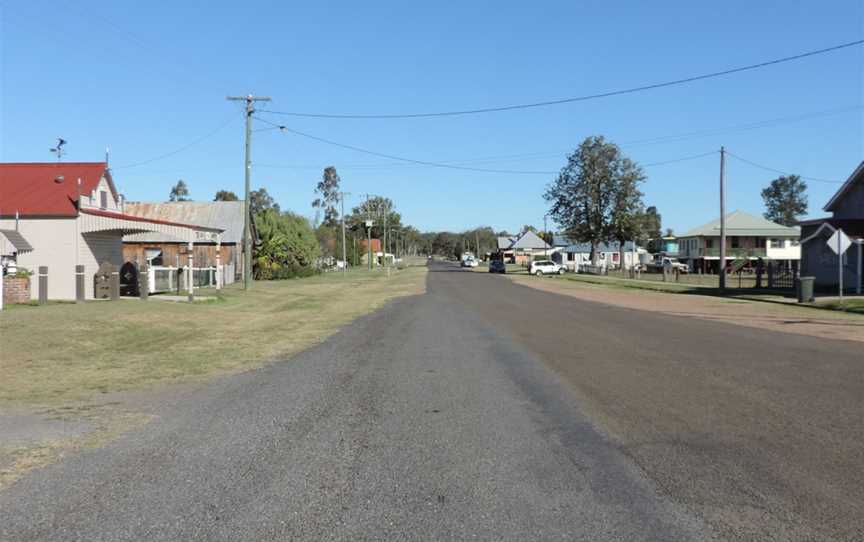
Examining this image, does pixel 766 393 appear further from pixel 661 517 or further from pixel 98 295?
pixel 98 295

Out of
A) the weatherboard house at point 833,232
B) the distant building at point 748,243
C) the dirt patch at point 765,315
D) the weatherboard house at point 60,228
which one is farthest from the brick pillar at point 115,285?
the distant building at point 748,243

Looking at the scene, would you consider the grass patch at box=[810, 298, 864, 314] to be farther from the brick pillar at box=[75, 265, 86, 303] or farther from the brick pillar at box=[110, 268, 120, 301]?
the brick pillar at box=[75, 265, 86, 303]

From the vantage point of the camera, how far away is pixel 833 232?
3884 cm

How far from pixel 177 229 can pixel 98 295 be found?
4320 mm

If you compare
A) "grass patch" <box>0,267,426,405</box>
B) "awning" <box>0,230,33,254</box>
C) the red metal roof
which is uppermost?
the red metal roof

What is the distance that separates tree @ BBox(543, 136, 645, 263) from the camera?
81312 millimetres

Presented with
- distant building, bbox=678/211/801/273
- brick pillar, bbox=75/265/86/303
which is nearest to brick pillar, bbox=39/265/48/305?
brick pillar, bbox=75/265/86/303

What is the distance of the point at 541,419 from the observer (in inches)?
331

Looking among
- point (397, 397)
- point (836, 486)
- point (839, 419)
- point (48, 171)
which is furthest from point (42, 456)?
point (48, 171)

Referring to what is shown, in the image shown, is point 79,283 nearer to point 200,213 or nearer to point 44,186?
point 44,186

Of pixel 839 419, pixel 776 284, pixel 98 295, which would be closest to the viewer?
pixel 839 419

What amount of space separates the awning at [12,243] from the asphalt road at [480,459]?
1740cm

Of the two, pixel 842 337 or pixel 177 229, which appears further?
pixel 177 229

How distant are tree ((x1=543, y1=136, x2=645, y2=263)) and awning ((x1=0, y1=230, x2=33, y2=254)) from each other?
63075mm
